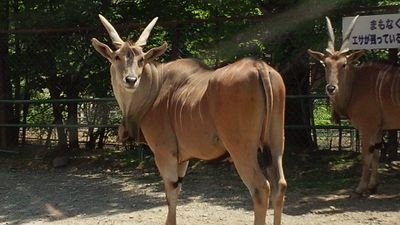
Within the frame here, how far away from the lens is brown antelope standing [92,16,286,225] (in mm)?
4785

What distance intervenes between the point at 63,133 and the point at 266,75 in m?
6.78

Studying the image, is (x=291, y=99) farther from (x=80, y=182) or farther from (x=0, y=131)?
(x=0, y=131)

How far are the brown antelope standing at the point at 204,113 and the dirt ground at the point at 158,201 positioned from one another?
120 centimetres

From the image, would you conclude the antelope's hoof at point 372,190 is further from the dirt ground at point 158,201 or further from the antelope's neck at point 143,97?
the antelope's neck at point 143,97

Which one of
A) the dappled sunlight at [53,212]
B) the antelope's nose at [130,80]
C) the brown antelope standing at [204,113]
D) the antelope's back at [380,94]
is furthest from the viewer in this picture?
the antelope's back at [380,94]

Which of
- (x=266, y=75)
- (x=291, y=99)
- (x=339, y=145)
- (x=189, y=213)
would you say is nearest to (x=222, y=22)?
(x=291, y=99)

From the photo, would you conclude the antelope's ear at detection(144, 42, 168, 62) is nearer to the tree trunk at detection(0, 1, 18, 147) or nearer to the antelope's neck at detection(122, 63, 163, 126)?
the antelope's neck at detection(122, 63, 163, 126)

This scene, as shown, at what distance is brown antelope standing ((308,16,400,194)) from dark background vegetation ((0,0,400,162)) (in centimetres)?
77

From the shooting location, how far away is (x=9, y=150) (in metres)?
11.1

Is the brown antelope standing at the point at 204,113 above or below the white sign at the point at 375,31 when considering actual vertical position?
below

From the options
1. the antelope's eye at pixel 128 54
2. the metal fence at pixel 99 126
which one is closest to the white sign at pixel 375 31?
the metal fence at pixel 99 126

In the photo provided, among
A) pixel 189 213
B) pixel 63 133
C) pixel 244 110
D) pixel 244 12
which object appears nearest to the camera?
pixel 244 110

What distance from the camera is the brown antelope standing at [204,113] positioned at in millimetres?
4785

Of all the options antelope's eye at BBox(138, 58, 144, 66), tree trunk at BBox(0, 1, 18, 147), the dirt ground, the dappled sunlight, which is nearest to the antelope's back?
the dirt ground
